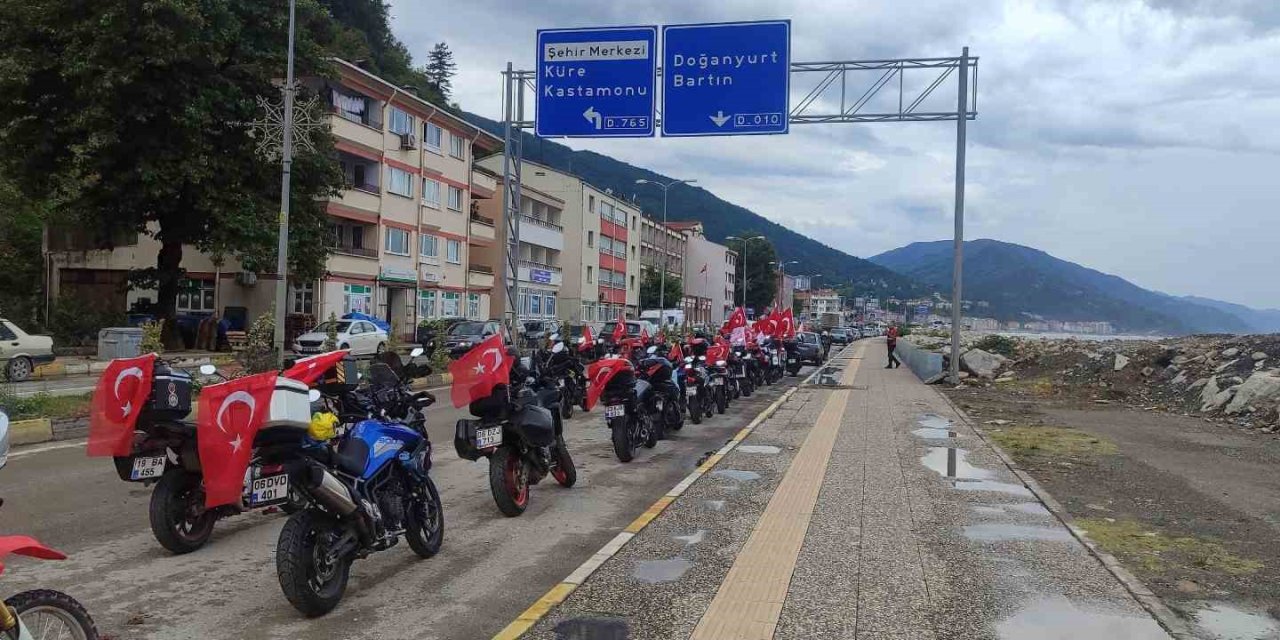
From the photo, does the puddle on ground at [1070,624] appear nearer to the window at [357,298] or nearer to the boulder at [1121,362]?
the boulder at [1121,362]

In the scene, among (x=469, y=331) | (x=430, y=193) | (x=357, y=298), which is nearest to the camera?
(x=469, y=331)

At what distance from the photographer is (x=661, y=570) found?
226 inches

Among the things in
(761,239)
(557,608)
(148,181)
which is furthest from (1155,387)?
(761,239)

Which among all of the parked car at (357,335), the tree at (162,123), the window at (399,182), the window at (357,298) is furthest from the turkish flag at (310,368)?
the window at (399,182)

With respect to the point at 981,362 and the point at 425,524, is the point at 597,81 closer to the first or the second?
the point at 425,524

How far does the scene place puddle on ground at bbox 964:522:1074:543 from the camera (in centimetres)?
677

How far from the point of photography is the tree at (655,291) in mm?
83375

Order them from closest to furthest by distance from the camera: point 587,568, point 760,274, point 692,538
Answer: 1. point 587,568
2. point 692,538
3. point 760,274

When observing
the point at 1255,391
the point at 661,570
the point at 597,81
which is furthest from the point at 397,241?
the point at 661,570

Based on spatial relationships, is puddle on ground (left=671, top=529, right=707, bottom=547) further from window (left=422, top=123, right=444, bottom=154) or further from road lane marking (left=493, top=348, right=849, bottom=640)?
window (left=422, top=123, right=444, bottom=154)

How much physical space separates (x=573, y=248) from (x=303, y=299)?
32551 millimetres

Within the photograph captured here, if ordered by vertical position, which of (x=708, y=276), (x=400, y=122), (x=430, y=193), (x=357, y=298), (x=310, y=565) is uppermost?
(x=400, y=122)

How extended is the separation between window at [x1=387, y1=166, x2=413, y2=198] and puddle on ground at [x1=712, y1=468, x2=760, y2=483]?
33.3 meters

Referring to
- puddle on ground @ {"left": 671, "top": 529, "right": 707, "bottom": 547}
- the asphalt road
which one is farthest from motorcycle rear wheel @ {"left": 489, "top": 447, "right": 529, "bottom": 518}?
puddle on ground @ {"left": 671, "top": 529, "right": 707, "bottom": 547}
